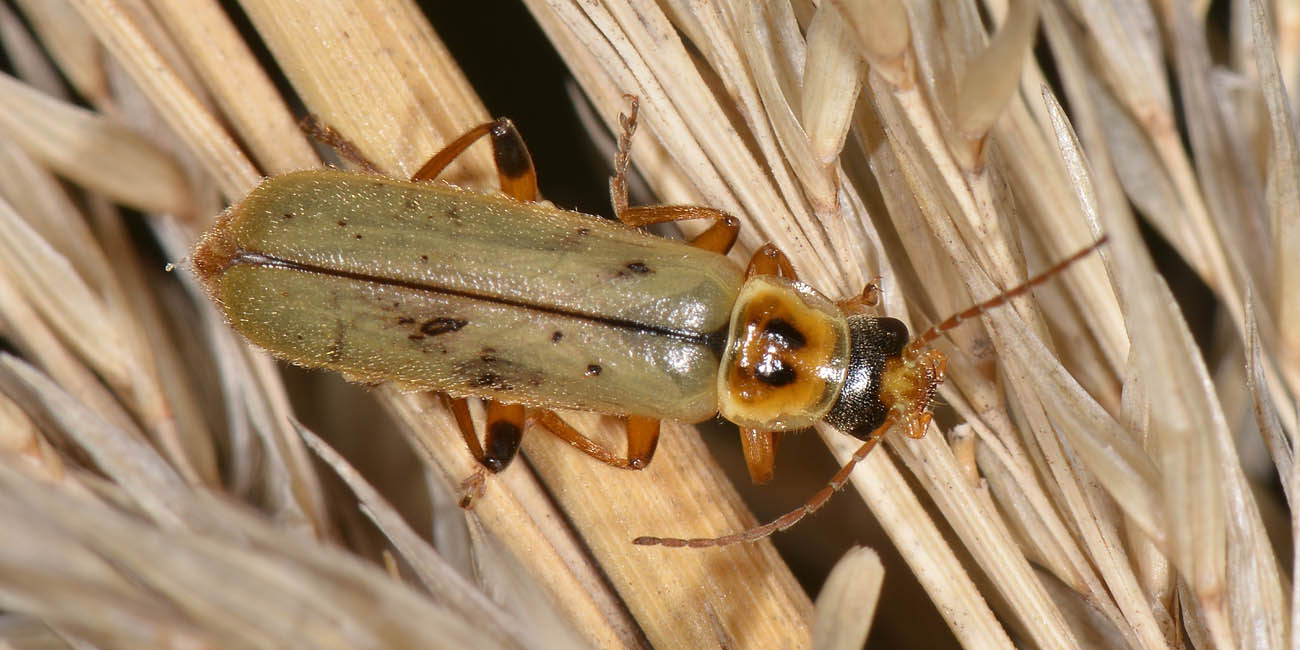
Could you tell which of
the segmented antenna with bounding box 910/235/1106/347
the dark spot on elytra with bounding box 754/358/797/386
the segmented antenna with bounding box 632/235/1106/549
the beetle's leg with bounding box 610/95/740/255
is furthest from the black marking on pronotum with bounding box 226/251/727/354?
the segmented antenna with bounding box 910/235/1106/347

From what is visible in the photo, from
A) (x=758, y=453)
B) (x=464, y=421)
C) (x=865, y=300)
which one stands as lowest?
(x=758, y=453)

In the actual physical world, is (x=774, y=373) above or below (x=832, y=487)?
above

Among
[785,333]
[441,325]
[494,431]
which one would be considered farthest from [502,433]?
[785,333]

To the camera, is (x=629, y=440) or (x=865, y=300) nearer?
(x=865, y=300)

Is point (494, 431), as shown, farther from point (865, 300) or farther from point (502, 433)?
point (865, 300)

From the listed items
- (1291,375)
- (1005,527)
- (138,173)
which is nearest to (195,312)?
(138,173)

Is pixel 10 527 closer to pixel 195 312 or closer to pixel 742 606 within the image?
pixel 742 606
